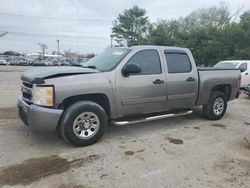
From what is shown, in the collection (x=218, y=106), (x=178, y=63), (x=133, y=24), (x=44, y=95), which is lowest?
(x=218, y=106)

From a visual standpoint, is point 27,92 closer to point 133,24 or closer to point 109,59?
point 109,59

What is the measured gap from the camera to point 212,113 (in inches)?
261

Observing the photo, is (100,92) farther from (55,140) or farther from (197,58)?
(197,58)

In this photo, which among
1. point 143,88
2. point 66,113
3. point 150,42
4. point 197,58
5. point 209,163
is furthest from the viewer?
point 150,42

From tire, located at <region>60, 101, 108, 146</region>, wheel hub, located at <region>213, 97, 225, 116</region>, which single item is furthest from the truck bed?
tire, located at <region>60, 101, 108, 146</region>

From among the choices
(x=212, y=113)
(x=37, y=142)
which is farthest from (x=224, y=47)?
(x=37, y=142)

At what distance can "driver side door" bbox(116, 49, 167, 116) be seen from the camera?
16.2 ft

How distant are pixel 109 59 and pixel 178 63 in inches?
64.6

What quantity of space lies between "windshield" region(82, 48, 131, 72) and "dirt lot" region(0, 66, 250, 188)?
1392 mm

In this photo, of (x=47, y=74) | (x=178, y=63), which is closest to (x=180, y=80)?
(x=178, y=63)

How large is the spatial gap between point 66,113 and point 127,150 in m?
1.21

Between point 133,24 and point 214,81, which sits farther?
point 133,24

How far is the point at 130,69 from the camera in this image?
484cm

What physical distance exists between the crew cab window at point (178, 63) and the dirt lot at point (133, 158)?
4.30ft
